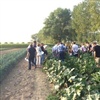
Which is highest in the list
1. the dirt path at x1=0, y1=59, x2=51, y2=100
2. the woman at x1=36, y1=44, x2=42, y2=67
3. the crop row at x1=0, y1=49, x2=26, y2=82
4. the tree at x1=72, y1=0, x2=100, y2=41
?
the tree at x1=72, y1=0, x2=100, y2=41

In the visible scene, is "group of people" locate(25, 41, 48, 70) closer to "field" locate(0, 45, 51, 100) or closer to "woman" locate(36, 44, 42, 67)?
"woman" locate(36, 44, 42, 67)

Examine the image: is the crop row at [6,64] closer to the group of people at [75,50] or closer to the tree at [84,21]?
the group of people at [75,50]

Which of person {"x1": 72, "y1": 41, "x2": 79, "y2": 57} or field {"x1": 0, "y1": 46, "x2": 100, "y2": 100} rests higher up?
person {"x1": 72, "y1": 41, "x2": 79, "y2": 57}

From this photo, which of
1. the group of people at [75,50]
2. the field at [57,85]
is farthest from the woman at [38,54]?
the field at [57,85]

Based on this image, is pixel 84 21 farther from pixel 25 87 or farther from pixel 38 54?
pixel 25 87

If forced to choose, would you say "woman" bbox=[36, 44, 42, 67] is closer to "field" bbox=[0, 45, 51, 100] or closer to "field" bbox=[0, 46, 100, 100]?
"field" bbox=[0, 46, 100, 100]

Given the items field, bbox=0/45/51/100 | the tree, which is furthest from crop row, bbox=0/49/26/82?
the tree

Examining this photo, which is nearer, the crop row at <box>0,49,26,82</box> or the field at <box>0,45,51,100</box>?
the field at <box>0,45,51,100</box>

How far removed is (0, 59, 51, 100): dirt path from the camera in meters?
10.6

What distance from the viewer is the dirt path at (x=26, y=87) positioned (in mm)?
10580

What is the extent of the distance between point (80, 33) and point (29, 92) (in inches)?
1900

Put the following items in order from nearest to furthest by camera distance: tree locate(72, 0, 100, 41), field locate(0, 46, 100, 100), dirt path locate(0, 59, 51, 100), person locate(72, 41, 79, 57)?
field locate(0, 46, 100, 100)
dirt path locate(0, 59, 51, 100)
person locate(72, 41, 79, 57)
tree locate(72, 0, 100, 41)

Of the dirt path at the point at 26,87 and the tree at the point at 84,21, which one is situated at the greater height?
the tree at the point at 84,21

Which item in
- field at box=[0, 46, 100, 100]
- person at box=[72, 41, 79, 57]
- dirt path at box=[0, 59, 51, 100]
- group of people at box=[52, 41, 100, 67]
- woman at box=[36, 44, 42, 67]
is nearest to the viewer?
field at box=[0, 46, 100, 100]
